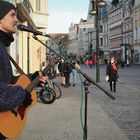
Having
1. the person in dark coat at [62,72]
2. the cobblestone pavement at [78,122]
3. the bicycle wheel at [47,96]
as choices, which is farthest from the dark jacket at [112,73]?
the cobblestone pavement at [78,122]

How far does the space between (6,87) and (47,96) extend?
11.8 m

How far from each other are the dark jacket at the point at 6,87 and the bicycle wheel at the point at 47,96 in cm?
1116

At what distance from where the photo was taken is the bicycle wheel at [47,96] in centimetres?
1530

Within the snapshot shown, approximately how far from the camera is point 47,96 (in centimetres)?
1555

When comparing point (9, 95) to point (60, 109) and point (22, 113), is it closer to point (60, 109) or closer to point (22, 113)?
point (22, 113)

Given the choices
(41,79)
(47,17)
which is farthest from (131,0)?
(41,79)

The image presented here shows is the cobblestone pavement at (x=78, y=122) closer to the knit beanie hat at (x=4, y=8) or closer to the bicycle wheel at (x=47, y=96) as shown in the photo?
the bicycle wheel at (x=47, y=96)

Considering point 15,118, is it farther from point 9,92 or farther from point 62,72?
point 62,72

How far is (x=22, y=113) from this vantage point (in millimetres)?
4199

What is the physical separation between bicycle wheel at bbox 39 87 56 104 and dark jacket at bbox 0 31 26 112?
11.2 m

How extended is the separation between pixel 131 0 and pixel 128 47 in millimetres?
9174

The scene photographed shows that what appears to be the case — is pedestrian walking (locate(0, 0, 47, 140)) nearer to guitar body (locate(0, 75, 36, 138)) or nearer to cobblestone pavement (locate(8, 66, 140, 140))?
guitar body (locate(0, 75, 36, 138))

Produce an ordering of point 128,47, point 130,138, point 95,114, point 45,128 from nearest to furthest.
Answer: point 130,138 < point 45,128 < point 95,114 < point 128,47

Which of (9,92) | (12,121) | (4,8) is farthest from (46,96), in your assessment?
(9,92)
